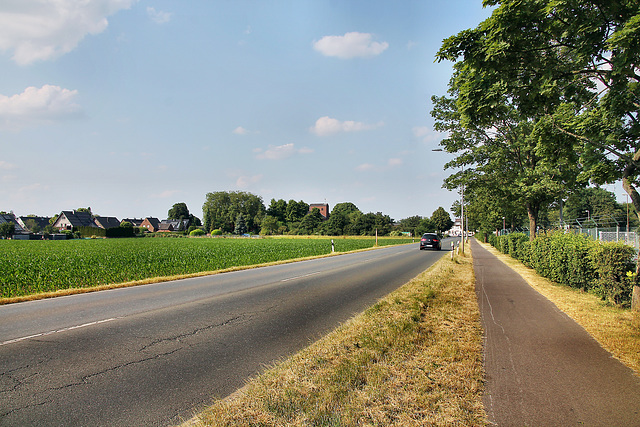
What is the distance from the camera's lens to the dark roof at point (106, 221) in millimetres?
117375

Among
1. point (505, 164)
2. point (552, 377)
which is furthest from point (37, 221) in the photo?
point (552, 377)

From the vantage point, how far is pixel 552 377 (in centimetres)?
404

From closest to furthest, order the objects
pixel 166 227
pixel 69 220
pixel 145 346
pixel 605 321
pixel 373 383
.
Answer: pixel 373 383 < pixel 145 346 < pixel 605 321 < pixel 69 220 < pixel 166 227

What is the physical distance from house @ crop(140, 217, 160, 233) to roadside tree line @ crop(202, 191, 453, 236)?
21.7 meters

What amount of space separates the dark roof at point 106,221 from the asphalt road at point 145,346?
12817 centimetres

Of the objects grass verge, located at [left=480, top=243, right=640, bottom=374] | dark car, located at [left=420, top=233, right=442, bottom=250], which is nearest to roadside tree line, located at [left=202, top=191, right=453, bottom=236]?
dark car, located at [left=420, top=233, right=442, bottom=250]

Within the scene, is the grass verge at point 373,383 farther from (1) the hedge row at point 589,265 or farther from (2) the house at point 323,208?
(2) the house at point 323,208

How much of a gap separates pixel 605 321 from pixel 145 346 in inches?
326

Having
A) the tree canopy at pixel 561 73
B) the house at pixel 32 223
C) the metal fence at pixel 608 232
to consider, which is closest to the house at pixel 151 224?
the house at pixel 32 223

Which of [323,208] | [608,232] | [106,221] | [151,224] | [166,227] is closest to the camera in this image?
[608,232]

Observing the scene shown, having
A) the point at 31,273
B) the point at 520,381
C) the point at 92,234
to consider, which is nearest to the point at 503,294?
the point at 520,381

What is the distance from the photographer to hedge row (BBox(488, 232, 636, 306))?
7.69 meters

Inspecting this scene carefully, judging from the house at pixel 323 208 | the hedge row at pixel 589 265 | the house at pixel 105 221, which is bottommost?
the hedge row at pixel 589 265

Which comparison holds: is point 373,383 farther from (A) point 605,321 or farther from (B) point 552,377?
(A) point 605,321
